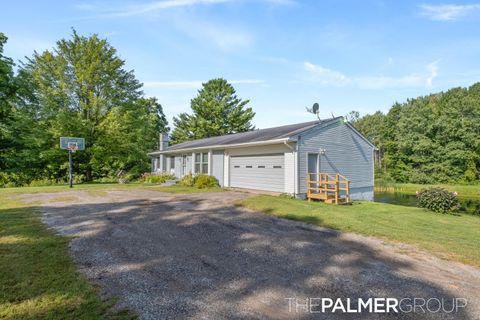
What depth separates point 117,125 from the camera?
21.7m

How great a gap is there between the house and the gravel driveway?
579cm

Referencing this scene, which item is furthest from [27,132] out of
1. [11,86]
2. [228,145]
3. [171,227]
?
[171,227]

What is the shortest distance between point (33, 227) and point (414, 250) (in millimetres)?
8283

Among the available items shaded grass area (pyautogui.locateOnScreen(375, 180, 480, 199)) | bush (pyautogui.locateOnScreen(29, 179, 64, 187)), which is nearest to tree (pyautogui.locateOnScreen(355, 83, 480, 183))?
shaded grass area (pyautogui.locateOnScreen(375, 180, 480, 199))

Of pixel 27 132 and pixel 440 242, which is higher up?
pixel 27 132

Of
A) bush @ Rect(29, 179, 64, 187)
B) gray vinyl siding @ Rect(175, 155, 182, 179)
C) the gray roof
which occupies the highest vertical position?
the gray roof

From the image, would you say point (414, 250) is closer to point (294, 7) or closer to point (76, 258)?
point (76, 258)

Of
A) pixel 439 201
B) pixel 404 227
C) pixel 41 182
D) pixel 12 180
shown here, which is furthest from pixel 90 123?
pixel 439 201

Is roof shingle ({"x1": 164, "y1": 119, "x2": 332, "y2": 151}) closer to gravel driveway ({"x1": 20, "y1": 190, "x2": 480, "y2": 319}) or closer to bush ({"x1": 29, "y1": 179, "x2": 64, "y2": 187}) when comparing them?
gravel driveway ({"x1": 20, "y1": 190, "x2": 480, "y2": 319})

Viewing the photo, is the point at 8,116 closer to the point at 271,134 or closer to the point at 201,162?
the point at 201,162

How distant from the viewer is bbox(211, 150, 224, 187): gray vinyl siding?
1661cm

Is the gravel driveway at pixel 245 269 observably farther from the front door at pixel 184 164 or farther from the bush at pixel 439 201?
the front door at pixel 184 164

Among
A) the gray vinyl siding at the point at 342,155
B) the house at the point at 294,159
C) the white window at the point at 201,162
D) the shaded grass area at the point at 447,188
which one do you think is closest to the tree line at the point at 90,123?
the shaded grass area at the point at 447,188

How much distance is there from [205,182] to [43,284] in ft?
41.4
